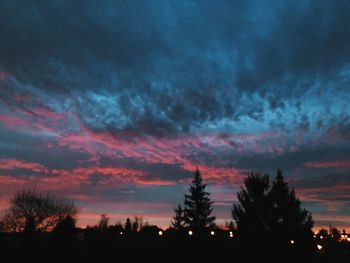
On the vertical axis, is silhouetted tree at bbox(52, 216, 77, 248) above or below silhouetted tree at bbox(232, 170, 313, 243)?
below

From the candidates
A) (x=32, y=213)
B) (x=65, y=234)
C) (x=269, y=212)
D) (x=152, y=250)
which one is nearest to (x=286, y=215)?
(x=269, y=212)

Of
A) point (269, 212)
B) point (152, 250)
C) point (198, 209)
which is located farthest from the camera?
point (198, 209)

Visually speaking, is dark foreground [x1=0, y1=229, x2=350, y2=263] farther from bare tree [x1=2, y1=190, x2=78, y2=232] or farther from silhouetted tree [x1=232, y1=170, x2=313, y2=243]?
bare tree [x1=2, y1=190, x2=78, y2=232]

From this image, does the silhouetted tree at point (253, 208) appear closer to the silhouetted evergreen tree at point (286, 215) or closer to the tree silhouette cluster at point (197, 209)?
the silhouetted evergreen tree at point (286, 215)

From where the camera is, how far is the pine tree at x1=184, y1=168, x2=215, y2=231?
4156 cm

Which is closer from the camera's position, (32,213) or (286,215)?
(286,215)

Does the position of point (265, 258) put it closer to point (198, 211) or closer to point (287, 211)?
point (287, 211)

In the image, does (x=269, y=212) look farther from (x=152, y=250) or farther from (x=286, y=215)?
(x=152, y=250)

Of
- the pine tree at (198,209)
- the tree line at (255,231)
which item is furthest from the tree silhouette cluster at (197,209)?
the tree line at (255,231)

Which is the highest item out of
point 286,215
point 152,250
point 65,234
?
point 286,215

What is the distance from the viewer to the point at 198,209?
42344mm

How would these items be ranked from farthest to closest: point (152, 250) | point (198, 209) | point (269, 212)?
point (198, 209), point (269, 212), point (152, 250)

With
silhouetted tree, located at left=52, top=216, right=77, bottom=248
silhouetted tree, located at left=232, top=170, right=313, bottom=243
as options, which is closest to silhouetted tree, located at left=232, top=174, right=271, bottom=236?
silhouetted tree, located at left=232, top=170, right=313, bottom=243

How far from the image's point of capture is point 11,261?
1809 centimetres
